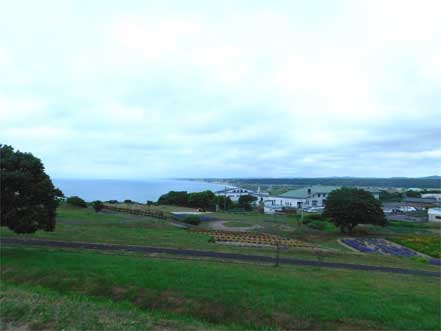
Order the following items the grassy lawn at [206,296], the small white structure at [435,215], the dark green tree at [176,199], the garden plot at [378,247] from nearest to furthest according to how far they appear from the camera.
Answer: the grassy lawn at [206,296], the garden plot at [378,247], the small white structure at [435,215], the dark green tree at [176,199]

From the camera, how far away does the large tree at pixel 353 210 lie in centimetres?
4528

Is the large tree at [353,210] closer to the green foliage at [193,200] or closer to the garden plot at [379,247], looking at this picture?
the garden plot at [379,247]

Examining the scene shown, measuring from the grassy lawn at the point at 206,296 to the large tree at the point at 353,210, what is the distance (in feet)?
96.4

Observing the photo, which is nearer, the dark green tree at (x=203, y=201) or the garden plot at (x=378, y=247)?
the garden plot at (x=378, y=247)

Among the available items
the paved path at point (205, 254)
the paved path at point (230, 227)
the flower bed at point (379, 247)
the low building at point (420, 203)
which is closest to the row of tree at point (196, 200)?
the paved path at point (230, 227)

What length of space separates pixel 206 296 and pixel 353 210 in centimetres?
3918

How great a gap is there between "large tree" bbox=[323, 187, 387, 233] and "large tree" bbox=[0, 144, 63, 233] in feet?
128

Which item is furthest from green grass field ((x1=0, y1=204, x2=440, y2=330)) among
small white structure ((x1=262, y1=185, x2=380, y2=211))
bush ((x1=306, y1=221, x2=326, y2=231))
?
small white structure ((x1=262, y1=185, x2=380, y2=211))

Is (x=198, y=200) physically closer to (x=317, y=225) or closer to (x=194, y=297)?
(x=317, y=225)

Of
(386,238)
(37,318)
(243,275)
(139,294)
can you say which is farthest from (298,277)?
(386,238)

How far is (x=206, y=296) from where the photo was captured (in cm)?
1145

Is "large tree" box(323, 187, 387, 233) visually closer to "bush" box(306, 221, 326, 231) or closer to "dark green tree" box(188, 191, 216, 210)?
"bush" box(306, 221, 326, 231)

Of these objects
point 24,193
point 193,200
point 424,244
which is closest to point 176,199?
point 193,200

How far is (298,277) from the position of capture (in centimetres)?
1570
